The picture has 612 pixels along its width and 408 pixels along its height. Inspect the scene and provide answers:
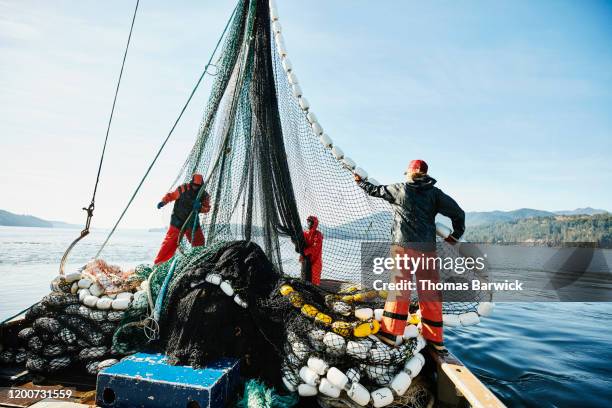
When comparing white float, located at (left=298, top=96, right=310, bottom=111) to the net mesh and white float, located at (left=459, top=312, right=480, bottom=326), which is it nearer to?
the net mesh

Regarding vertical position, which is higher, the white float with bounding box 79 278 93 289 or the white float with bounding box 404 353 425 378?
the white float with bounding box 79 278 93 289

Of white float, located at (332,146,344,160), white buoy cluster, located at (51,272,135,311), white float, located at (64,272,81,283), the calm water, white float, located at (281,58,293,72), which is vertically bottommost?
the calm water

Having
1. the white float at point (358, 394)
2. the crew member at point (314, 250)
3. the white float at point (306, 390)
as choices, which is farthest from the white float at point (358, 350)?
the crew member at point (314, 250)

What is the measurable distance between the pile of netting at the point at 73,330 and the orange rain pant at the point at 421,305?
107 inches

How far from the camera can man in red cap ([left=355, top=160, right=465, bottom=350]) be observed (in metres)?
3.28

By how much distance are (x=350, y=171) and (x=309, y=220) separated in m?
2.48

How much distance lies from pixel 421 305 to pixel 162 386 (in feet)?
8.43

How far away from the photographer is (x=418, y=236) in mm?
3574

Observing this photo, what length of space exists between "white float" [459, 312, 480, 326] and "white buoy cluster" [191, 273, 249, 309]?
2309 millimetres

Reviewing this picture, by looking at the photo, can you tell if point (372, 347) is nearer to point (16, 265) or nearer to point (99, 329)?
point (99, 329)

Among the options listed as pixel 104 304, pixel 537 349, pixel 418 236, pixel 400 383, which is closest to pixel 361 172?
pixel 418 236

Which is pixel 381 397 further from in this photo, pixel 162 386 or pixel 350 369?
pixel 162 386

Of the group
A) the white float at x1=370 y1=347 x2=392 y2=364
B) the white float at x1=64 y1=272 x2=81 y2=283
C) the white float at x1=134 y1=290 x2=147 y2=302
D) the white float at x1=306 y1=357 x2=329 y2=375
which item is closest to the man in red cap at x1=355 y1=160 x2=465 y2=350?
the white float at x1=370 y1=347 x2=392 y2=364

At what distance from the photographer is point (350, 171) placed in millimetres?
4250
